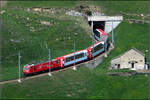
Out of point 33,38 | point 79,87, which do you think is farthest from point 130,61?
point 33,38

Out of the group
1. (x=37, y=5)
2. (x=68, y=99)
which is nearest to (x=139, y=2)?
(x=37, y=5)

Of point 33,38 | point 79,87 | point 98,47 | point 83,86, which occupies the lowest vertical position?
point 79,87

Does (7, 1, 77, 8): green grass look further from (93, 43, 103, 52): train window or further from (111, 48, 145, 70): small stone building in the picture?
(111, 48, 145, 70): small stone building

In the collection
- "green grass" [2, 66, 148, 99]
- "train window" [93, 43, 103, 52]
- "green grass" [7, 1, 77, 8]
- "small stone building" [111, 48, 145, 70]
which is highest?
"green grass" [7, 1, 77, 8]

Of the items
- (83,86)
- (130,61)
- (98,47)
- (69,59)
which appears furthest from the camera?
(98,47)

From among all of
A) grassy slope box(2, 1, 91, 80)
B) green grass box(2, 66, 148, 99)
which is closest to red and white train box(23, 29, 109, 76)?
green grass box(2, 66, 148, 99)

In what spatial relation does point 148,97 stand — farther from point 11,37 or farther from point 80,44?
point 11,37

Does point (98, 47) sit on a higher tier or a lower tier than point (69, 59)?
higher

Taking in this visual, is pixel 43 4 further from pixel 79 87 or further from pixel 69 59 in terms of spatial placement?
pixel 79 87
